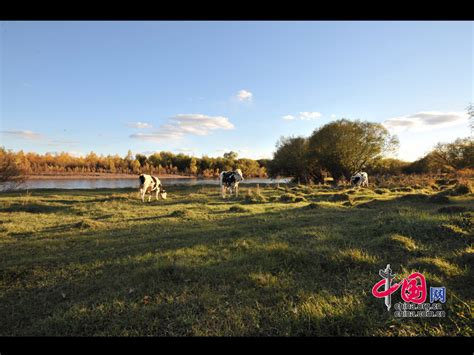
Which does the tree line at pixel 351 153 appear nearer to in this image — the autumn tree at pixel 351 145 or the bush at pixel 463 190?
the autumn tree at pixel 351 145

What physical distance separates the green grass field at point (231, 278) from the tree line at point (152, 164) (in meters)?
40.5

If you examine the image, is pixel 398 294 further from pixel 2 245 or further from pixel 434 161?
pixel 434 161

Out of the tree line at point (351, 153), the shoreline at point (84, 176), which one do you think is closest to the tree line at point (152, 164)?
the shoreline at point (84, 176)

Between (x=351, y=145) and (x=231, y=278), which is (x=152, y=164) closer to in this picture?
(x=351, y=145)

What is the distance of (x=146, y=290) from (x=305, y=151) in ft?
114

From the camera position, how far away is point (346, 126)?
31422 millimetres

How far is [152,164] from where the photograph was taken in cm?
5988

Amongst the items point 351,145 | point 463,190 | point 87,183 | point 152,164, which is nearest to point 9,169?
point 87,183

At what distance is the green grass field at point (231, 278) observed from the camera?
2.70 metres

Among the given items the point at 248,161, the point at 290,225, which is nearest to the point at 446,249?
the point at 290,225

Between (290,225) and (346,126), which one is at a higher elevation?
(346,126)

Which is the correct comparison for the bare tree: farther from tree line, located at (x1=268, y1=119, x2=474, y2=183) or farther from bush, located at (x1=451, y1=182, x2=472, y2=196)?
tree line, located at (x1=268, y1=119, x2=474, y2=183)
